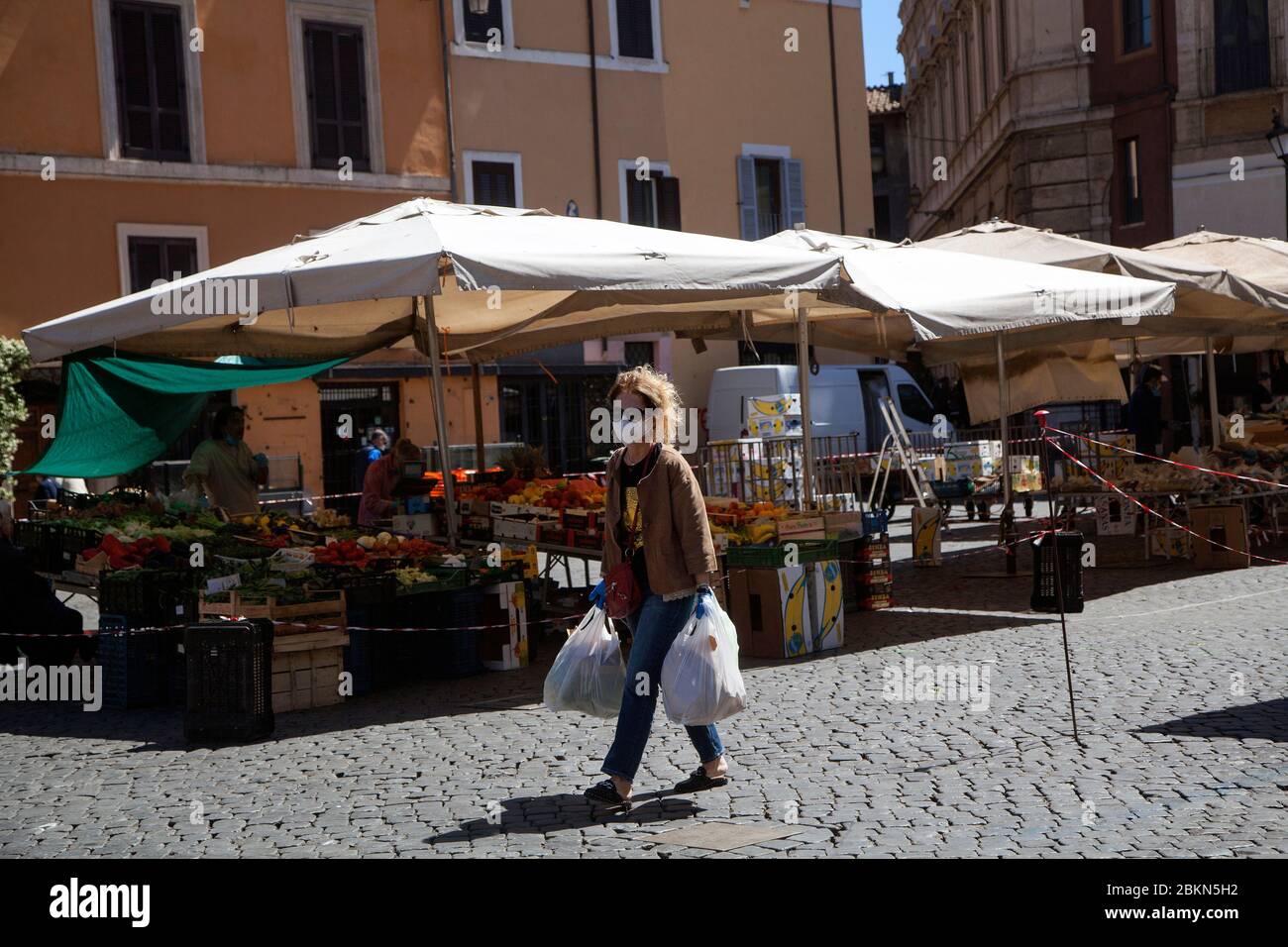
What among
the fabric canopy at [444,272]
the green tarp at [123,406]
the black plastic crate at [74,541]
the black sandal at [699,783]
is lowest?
the black sandal at [699,783]

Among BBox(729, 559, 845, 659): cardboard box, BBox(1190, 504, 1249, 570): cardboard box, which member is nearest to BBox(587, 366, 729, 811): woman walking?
BBox(729, 559, 845, 659): cardboard box

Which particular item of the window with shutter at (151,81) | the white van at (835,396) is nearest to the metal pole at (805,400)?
the white van at (835,396)

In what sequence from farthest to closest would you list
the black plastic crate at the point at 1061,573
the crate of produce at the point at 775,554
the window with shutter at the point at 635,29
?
the window with shutter at the point at 635,29 → the crate of produce at the point at 775,554 → the black plastic crate at the point at 1061,573

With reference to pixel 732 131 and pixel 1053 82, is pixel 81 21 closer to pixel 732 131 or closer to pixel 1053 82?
pixel 732 131

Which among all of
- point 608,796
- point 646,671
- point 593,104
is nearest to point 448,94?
point 593,104

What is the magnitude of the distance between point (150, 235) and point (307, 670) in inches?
647

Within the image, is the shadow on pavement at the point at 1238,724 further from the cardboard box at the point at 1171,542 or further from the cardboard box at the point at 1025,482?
the cardboard box at the point at 1025,482

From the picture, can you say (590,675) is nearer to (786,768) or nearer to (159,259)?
(786,768)

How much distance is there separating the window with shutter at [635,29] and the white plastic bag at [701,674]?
80.2 feet

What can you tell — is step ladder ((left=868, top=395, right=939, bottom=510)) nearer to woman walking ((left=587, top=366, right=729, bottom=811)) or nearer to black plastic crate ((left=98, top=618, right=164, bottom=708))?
black plastic crate ((left=98, top=618, right=164, bottom=708))

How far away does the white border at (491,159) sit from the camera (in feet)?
89.7

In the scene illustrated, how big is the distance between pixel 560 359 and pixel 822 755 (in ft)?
70.7
